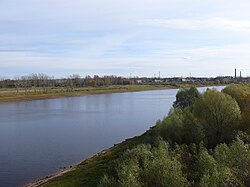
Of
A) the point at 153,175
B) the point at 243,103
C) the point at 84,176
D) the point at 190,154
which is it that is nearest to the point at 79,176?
the point at 84,176

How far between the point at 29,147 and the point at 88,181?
1065 centimetres

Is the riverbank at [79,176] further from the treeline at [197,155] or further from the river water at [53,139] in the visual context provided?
the treeline at [197,155]

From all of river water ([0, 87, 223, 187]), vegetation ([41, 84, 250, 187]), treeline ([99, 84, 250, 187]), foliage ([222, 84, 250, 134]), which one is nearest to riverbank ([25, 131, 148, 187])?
vegetation ([41, 84, 250, 187])

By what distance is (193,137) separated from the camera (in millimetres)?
16406

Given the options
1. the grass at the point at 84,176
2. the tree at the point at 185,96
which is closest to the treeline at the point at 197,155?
the grass at the point at 84,176

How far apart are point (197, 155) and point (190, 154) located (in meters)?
1.17

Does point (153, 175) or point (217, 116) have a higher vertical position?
point (217, 116)

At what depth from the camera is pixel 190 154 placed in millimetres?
12500

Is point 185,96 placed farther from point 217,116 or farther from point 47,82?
point 47,82

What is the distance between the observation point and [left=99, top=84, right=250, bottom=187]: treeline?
848cm

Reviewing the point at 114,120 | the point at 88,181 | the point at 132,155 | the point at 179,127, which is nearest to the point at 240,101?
the point at 179,127

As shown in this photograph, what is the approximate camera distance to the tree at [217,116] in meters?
16.7

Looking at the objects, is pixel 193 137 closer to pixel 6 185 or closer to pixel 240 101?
pixel 240 101

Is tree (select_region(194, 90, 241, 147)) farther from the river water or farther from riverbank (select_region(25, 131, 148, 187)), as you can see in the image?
the river water
